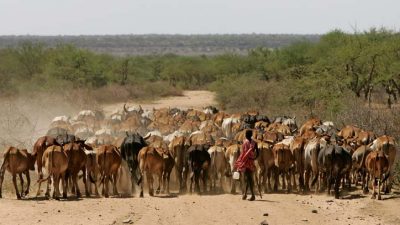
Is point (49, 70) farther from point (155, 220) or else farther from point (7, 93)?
point (155, 220)

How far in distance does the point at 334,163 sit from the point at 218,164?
2930 mm

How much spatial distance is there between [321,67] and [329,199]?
23267 millimetres

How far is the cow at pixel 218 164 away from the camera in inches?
658

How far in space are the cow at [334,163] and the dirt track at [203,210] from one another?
49 centimetres

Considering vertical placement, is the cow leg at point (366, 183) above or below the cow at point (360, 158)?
below

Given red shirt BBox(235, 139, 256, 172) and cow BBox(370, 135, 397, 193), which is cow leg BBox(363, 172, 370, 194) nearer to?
cow BBox(370, 135, 397, 193)

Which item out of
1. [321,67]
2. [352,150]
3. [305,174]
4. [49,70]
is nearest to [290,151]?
[305,174]

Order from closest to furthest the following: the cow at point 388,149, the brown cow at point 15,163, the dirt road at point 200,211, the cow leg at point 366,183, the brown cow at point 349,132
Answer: the dirt road at point 200,211 < the brown cow at point 15,163 < the cow leg at point 366,183 < the cow at point 388,149 < the brown cow at point 349,132

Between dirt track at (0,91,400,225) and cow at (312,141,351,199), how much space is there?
0.49 meters

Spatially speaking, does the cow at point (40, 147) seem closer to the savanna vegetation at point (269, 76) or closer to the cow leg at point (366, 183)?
the cow leg at point (366, 183)

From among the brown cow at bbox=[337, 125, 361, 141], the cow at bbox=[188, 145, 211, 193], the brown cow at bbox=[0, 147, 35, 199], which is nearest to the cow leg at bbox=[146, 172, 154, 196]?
the cow at bbox=[188, 145, 211, 193]

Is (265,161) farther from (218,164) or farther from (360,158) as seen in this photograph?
(360,158)

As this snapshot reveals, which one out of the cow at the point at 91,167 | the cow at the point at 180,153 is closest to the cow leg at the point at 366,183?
the cow at the point at 180,153

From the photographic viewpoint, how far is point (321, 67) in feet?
124
